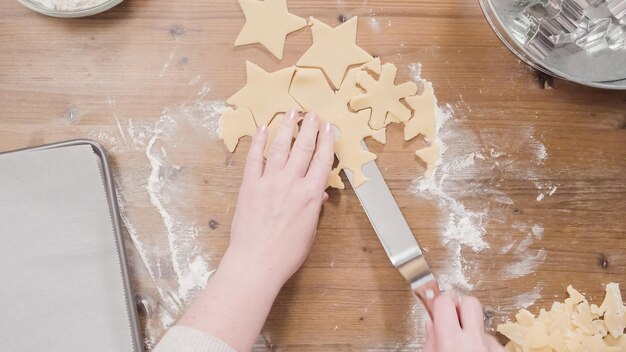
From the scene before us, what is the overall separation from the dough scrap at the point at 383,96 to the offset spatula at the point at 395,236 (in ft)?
0.29

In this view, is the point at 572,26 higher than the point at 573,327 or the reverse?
higher

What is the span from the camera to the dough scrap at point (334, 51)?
900 millimetres

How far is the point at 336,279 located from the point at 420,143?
24 centimetres

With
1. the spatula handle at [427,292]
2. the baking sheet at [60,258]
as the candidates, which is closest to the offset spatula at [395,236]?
the spatula handle at [427,292]

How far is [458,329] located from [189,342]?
13.8 inches

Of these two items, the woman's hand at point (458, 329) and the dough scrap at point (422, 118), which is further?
the dough scrap at point (422, 118)

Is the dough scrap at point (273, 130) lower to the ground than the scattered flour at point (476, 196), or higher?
higher

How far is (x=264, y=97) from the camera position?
89cm

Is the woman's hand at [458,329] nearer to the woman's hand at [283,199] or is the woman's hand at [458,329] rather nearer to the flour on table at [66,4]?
the woman's hand at [283,199]

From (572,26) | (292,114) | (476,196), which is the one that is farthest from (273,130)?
(572,26)

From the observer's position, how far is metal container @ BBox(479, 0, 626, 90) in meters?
0.86

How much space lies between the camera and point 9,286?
858 millimetres

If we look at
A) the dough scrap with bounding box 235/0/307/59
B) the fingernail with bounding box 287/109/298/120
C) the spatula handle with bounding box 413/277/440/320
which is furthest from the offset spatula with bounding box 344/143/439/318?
the dough scrap with bounding box 235/0/307/59

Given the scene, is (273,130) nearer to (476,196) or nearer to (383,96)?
(383,96)
